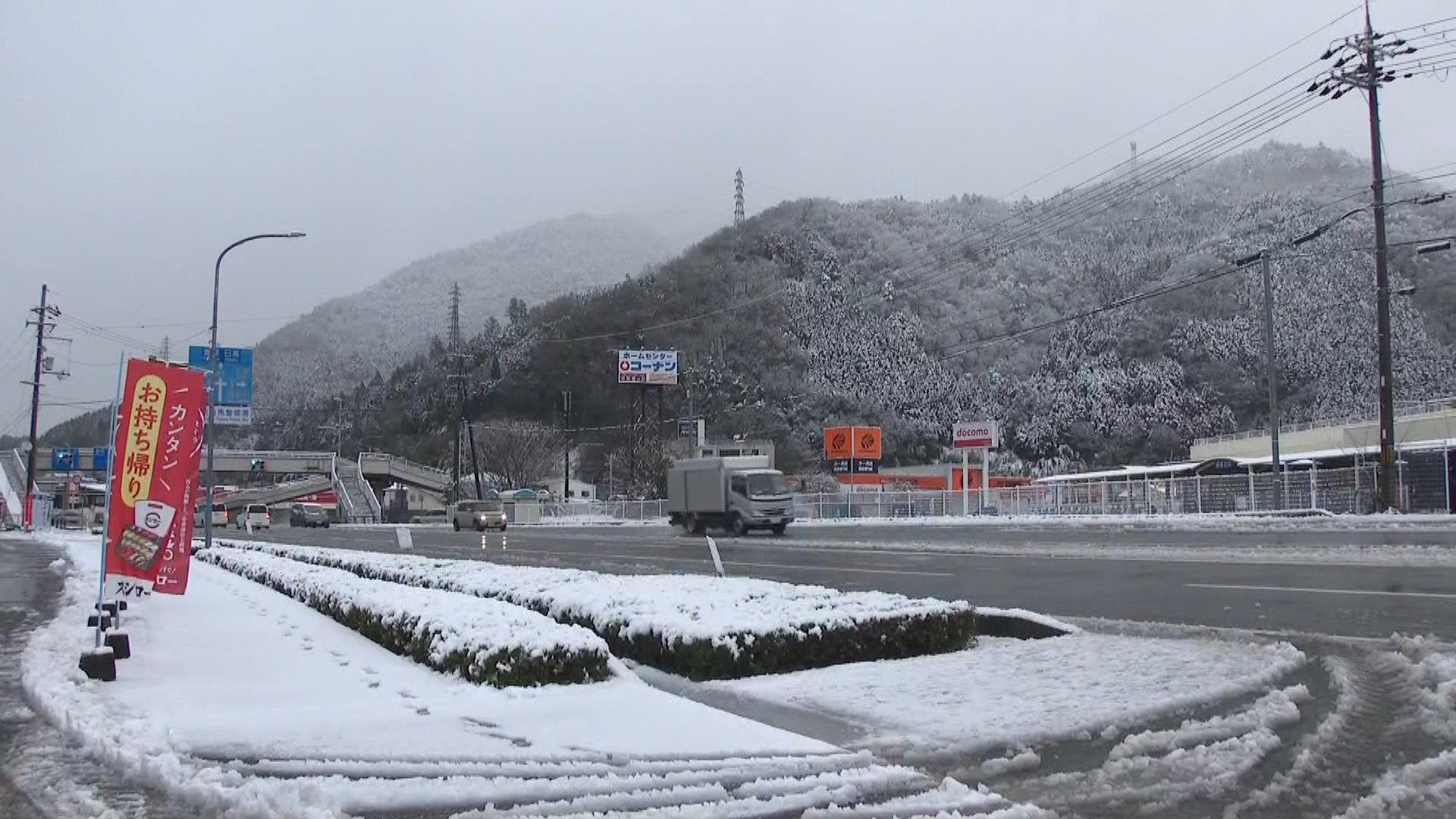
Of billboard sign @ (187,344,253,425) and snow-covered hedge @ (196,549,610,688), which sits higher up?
billboard sign @ (187,344,253,425)

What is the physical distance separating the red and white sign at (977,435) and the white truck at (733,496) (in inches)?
542

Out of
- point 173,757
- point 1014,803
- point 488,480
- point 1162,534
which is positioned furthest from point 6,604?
point 488,480

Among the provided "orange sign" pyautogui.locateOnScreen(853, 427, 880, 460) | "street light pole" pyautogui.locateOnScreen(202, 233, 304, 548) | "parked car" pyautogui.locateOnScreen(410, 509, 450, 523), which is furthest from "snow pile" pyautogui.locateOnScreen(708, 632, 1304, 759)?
"parked car" pyautogui.locateOnScreen(410, 509, 450, 523)

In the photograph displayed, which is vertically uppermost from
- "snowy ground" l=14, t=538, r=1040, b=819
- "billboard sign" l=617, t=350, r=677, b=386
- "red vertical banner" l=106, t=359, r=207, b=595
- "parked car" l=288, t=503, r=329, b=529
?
"billboard sign" l=617, t=350, r=677, b=386

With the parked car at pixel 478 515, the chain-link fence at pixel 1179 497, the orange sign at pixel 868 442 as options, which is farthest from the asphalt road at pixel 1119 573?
the orange sign at pixel 868 442

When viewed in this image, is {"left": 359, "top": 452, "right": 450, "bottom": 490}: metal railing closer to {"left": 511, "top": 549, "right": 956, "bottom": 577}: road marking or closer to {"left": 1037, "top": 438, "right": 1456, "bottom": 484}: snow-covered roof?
{"left": 1037, "top": 438, "right": 1456, "bottom": 484}: snow-covered roof

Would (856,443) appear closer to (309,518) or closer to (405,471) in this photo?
(309,518)

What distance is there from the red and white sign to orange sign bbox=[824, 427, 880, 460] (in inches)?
601

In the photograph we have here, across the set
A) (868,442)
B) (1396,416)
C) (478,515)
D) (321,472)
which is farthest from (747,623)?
(321,472)

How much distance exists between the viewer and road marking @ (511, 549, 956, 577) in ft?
65.1

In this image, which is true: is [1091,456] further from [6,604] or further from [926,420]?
[6,604]

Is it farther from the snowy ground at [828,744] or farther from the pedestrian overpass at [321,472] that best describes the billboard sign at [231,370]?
the pedestrian overpass at [321,472]

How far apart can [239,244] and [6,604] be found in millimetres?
14270

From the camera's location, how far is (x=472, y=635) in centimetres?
970
